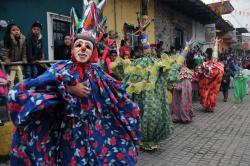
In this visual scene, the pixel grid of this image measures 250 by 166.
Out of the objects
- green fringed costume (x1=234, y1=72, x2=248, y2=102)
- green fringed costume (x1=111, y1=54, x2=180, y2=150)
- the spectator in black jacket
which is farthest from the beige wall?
green fringed costume (x1=111, y1=54, x2=180, y2=150)

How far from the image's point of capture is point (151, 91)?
6.09 m

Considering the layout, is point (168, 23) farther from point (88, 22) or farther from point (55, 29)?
point (88, 22)

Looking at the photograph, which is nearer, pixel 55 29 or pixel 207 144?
pixel 207 144

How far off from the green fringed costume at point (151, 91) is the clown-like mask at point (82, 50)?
2.54 meters

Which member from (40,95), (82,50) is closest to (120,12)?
(82,50)

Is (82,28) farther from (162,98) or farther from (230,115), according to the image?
(230,115)

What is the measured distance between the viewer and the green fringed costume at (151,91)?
604 centimetres

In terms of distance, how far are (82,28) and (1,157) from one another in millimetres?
2847

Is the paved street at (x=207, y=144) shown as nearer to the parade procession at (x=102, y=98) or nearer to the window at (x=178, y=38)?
the parade procession at (x=102, y=98)

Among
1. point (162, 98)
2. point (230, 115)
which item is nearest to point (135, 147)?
point (162, 98)

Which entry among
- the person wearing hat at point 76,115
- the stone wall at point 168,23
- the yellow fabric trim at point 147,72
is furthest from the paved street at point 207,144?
the stone wall at point 168,23

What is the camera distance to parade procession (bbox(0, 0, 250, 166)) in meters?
3.24

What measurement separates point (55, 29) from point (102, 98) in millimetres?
6099

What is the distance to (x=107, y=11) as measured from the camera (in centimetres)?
1090
